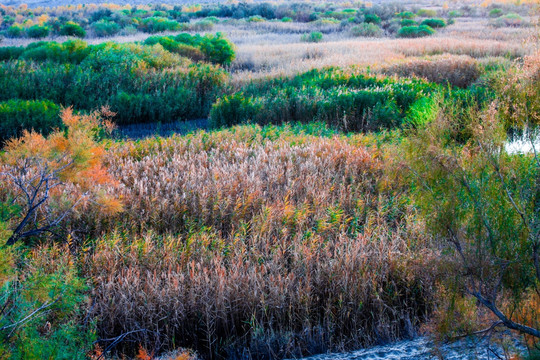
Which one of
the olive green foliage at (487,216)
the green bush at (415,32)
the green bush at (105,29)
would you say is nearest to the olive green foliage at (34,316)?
the olive green foliage at (487,216)

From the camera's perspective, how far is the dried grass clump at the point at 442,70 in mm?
13961

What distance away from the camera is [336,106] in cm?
1015

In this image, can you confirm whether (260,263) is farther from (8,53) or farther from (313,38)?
(313,38)

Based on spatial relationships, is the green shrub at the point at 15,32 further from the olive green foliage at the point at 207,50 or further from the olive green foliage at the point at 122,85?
the olive green foliage at the point at 122,85

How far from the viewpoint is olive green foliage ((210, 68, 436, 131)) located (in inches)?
383

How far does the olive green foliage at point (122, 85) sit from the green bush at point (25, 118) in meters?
1.79

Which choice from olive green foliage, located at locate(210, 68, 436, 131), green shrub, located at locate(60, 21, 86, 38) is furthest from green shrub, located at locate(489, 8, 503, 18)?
green shrub, located at locate(60, 21, 86, 38)

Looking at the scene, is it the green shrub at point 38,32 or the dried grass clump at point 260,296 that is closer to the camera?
the dried grass clump at point 260,296

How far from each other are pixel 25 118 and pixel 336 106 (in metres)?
6.86

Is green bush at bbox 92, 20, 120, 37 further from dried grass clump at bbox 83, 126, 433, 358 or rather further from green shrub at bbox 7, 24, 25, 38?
dried grass clump at bbox 83, 126, 433, 358

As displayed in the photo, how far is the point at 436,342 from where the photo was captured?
2490 millimetres

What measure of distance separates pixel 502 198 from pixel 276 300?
1.91 meters

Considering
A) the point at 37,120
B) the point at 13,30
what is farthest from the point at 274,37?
the point at 37,120

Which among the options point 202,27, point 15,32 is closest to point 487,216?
point 202,27
